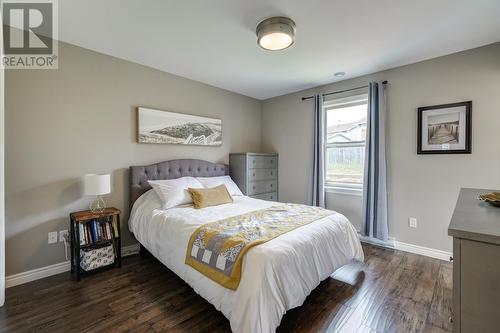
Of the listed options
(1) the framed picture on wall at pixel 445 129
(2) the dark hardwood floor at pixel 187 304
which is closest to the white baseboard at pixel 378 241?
(2) the dark hardwood floor at pixel 187 304

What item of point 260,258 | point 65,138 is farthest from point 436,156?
point 65,138

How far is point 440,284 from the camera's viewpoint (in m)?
2.21

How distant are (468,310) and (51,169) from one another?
10.8 feet

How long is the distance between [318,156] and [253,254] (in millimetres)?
2629

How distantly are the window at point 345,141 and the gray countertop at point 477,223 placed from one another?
234 centimetres

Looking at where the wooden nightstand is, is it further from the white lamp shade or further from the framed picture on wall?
the framed picture on wall

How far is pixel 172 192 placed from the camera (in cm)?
276

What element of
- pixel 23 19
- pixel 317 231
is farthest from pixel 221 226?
pixel 23 19

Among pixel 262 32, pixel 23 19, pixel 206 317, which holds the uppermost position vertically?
pixel 23 19

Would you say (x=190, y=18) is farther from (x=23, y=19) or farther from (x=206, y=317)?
(x=206, y=317)

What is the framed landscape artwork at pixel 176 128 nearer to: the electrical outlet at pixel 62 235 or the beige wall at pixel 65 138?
the beige wall at pixel 65 138

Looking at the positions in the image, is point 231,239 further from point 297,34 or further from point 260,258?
point 297,34

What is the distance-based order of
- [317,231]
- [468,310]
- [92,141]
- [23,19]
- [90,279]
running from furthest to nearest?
[92,141] → [90,279] → [23,19] → [317,231] → [468,310]

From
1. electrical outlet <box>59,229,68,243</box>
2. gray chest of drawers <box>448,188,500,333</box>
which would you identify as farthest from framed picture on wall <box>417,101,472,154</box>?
electrical outlet <box>59,229,68,243</box>
